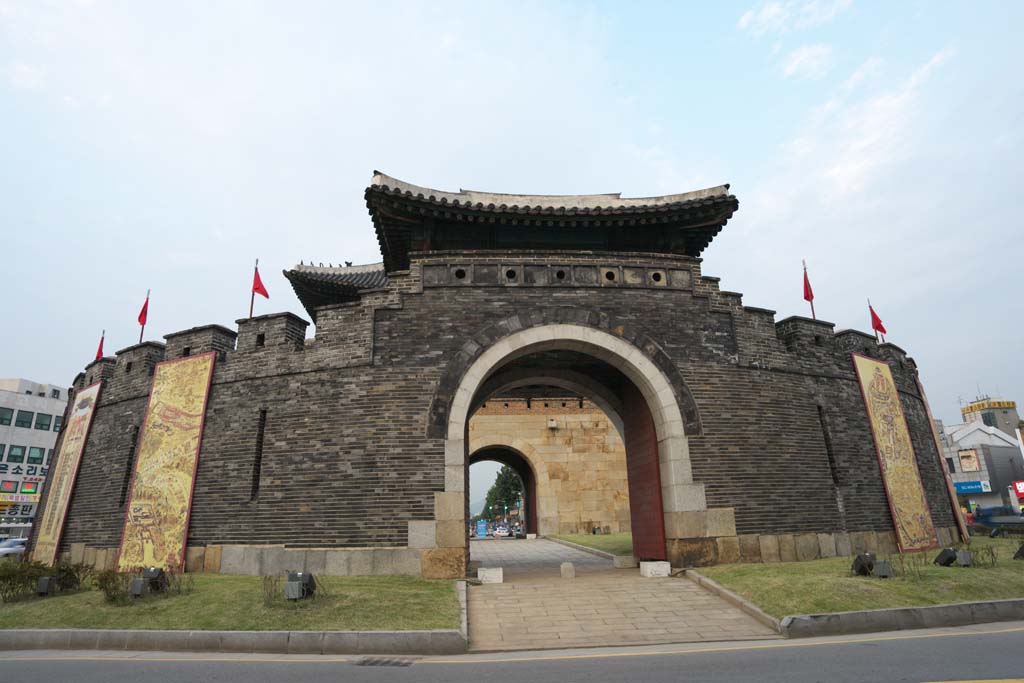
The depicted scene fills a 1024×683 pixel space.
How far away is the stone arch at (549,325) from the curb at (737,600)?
8.99ft

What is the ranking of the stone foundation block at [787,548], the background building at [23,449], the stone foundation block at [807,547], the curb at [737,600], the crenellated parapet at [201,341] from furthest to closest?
the background building at [23,449] → the crenellated parapet at [201,341] → the stone foundation block at [807,547] → the stone foundation block at [787,548] → the curb at [737,600]

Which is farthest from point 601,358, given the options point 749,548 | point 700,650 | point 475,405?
point 700,650

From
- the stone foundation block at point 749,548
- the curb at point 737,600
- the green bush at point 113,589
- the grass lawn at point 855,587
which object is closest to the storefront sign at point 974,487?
the grass lawn at point 855,587

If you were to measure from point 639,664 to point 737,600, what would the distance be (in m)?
3.23

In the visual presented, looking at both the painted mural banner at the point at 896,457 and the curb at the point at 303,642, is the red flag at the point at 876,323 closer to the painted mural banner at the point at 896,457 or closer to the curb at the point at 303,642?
the painted mural banner at the point at 896,457

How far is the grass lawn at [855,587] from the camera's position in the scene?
318 inches

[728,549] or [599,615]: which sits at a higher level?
[728,549]

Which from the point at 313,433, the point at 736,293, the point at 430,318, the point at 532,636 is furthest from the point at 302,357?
the point at 736,293

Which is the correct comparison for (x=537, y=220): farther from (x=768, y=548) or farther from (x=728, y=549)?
(x=768, y=548)

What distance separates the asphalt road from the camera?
552cm

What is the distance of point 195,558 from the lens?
1122cm

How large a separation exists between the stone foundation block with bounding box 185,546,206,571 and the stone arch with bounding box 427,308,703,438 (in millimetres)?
5046

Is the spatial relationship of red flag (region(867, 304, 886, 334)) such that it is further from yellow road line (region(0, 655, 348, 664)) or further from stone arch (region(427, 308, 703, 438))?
yellow road line (region(0, 655, 348, 664))

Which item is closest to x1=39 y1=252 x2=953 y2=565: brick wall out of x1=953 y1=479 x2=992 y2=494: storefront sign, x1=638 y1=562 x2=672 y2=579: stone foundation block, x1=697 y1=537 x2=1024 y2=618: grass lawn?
x1=638 y1=562 x2=672 y2=579: stone foundation block
